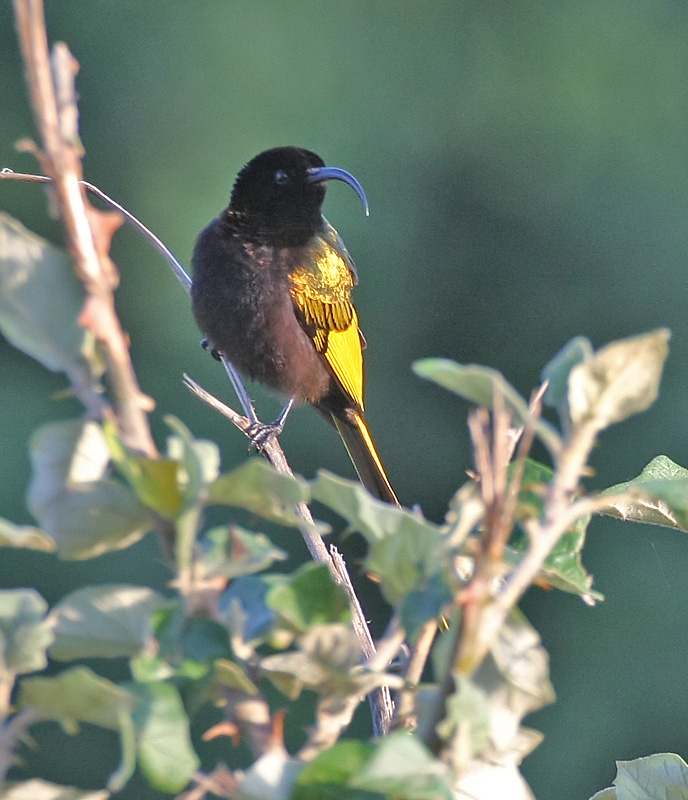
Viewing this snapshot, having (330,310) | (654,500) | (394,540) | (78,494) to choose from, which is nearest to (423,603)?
(394,540)

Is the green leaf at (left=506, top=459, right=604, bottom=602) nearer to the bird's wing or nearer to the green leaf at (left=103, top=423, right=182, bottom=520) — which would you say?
the green leaf at (left=103, top=423, right=182, bottom=520)

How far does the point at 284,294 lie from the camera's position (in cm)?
284

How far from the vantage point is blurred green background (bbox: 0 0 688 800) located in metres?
5.78

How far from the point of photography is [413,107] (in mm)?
7695

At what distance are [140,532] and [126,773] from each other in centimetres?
9

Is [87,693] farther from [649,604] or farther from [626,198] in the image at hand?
[626,198]

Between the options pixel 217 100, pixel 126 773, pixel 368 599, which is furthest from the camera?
pixel 217 100

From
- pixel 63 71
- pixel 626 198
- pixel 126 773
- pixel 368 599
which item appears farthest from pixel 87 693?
pixel 626 198

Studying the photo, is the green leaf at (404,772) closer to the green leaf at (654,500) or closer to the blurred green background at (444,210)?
the green leaf at (654,500)

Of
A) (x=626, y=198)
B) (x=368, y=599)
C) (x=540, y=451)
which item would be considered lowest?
(x=368, y=599)

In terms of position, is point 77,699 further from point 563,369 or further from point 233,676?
point 563,369

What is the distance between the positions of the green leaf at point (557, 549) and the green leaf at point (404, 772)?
0.31ft

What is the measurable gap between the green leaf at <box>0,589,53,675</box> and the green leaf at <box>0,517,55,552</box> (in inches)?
0.7

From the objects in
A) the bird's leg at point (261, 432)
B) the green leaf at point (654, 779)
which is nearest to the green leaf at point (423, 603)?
the green leaf at point (654, 779)
